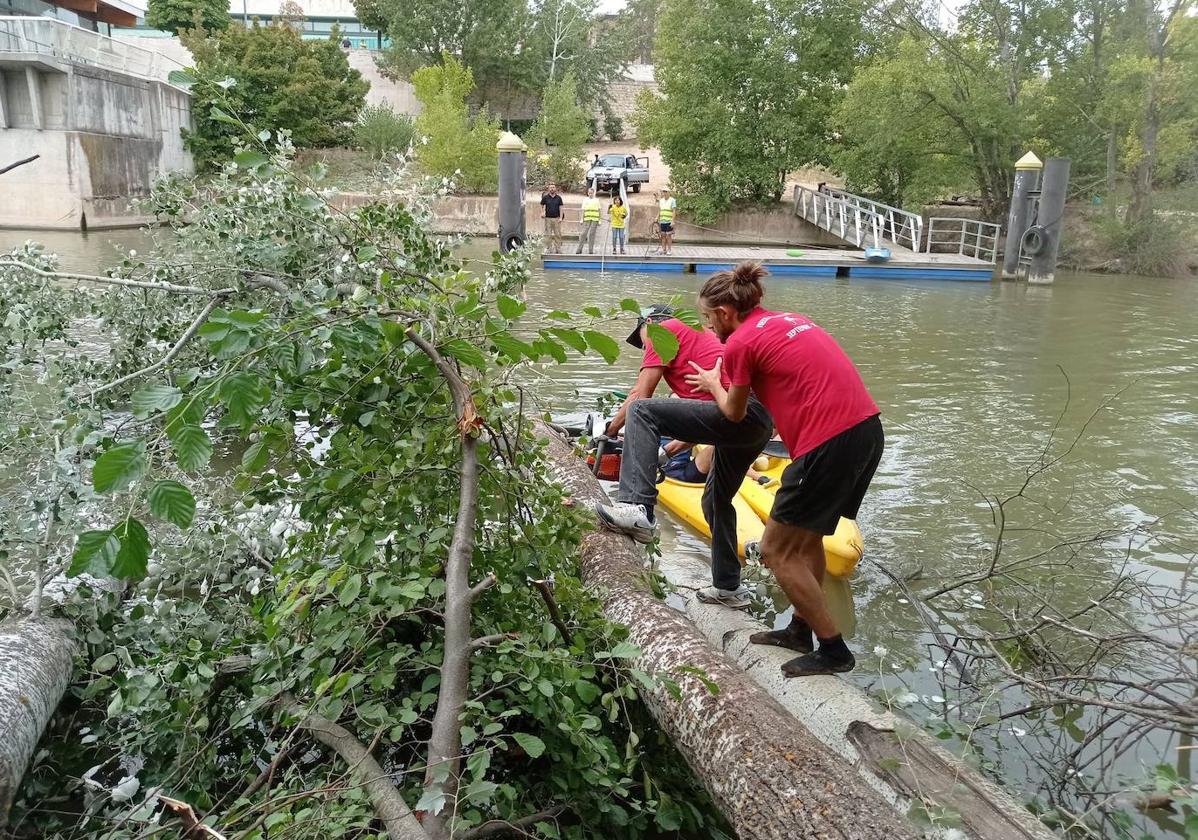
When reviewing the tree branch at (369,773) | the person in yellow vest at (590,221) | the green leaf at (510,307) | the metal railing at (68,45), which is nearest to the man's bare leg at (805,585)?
the green leaf at (510,307)

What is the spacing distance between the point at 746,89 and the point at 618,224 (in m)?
11.2

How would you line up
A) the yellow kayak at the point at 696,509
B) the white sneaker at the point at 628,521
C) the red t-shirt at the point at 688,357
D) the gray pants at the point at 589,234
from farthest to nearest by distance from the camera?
the gray pants at the point at 589,234 < the yellow kayak at the point at 696,509 < the red t-shirt at the point at 688,357 < the white sneaker at the point at 628,521

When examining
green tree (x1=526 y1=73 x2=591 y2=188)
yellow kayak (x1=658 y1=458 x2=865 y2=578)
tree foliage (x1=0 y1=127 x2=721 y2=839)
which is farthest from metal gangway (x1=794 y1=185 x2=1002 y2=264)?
tree foliage (x1=0 y1=127 x2=721 y2=839)

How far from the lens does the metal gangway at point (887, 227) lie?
26.6m

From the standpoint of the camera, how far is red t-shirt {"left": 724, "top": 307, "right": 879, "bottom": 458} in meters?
3.79

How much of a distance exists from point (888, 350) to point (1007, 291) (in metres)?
9.55

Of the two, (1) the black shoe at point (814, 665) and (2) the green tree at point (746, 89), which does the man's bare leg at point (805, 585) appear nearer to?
(1) the black shoe at point (814, 665)

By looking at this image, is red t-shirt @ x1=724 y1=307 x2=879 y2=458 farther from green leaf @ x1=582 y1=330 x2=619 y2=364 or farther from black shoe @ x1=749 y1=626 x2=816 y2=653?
green leaf @ x1=582 y1=330 x2=619 y2=364

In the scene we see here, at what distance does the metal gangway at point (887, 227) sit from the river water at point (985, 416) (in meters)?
4.99

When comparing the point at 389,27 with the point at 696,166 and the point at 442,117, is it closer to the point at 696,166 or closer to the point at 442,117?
the point at 442,117

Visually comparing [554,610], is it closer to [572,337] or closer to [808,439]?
[572,337]

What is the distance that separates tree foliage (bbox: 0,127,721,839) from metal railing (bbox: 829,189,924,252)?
81.5 ft

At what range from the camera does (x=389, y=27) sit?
47.8 meters

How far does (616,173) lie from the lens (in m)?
35.4
